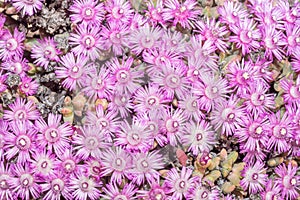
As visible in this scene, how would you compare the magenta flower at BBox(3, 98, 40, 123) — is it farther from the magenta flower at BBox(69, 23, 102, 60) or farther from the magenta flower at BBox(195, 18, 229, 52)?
the magenta flower at BBox(195, 18, 229, 52)

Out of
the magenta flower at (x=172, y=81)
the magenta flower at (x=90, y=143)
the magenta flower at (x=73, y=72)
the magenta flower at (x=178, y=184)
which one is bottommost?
the magenta flower at (x=178, y=184)

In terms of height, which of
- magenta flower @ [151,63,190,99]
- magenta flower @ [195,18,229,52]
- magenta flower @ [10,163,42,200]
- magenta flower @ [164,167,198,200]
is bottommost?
magenta flower @ [164,167,198,200]

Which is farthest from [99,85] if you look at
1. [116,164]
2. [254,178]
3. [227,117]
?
[254,178]

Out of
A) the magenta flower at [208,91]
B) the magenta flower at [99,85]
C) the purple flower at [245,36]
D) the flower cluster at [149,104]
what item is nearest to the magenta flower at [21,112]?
the flower cluster at [149,104]

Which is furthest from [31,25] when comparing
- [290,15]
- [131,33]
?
[290,15]

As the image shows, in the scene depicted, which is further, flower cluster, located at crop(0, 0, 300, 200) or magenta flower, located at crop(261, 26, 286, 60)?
magenta flower, located at crop(261, 26, 286, 60)

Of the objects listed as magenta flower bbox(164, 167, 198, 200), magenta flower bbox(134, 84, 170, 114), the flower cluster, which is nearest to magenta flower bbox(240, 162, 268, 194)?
the flower cluster

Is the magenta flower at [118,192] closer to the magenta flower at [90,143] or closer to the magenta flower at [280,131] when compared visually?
the magenta flower at [90,143]
